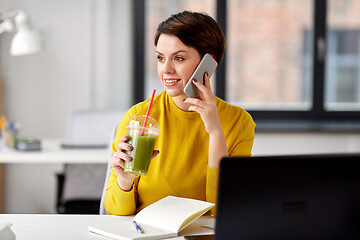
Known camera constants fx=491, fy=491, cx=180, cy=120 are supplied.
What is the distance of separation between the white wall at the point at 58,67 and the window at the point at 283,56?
256mm

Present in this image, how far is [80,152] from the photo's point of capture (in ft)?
8.91

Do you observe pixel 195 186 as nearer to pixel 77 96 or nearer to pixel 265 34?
pixel 77 96

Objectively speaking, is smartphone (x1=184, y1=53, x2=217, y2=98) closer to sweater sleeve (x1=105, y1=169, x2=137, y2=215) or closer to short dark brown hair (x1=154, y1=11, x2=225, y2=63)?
short dark brown hair (x1=154, y1=11, x2=225, y2=63)

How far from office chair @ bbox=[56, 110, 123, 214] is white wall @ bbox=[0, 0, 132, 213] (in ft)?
2.22

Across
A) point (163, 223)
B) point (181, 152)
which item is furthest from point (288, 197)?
point (181, 152)

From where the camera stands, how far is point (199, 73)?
155 cm

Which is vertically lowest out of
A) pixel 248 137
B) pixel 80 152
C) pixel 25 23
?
pixel 80 152

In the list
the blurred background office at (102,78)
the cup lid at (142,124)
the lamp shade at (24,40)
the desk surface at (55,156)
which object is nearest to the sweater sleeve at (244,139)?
the cup lid at (142,124)

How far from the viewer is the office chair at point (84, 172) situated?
285 centimetres

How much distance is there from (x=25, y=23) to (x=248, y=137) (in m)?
1.92

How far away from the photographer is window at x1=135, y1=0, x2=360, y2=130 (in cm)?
393

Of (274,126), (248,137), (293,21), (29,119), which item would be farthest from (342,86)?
(248,137)

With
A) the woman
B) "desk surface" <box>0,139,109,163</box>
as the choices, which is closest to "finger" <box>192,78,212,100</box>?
the woman

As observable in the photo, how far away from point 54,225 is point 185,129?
517mm
